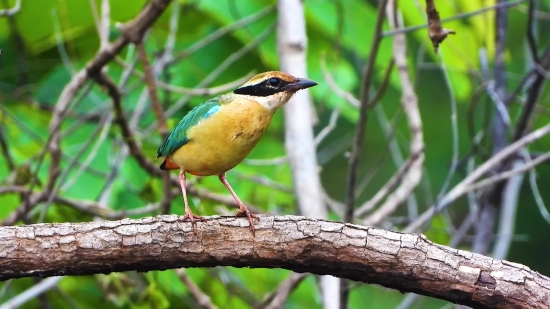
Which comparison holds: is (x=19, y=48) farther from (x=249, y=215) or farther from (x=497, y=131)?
(x=497, y=131)

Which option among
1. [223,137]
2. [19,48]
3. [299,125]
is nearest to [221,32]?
[299,125]

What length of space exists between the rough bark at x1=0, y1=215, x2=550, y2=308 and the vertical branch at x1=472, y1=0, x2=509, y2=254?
2432 millimetres

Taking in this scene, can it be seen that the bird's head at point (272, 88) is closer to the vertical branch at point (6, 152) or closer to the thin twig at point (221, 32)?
the thin twig at point (221, 32)

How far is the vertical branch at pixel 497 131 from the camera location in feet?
17.4

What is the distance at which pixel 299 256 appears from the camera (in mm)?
3023

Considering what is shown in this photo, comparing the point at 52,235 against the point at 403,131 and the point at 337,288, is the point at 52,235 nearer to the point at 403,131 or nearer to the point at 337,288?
the point at 337,288

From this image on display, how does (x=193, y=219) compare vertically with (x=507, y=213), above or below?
above

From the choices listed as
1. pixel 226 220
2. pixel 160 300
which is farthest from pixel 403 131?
pixel 226 220

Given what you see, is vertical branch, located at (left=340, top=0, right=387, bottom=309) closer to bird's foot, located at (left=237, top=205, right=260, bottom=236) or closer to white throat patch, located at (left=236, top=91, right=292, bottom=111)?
white throat patch, located at (left=236, top=91, right=292, bottom=111)

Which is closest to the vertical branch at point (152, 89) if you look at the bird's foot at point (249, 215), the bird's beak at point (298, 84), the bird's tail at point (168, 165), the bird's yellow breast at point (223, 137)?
the bird's tail at point (168, 165)

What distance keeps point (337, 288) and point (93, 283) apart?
162 centimetres

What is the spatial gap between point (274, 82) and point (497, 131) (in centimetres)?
240

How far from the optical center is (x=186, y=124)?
3.62 m

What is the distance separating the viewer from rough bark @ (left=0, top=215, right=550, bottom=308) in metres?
2.94
